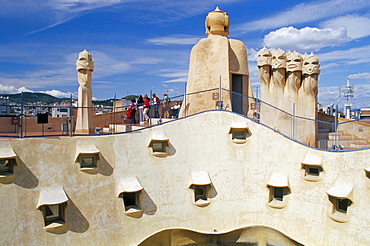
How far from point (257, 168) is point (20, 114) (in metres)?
9.27

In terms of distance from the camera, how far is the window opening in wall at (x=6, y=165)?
9.58 metres

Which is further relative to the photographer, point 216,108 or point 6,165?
point 216,108

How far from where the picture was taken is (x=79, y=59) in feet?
43.8

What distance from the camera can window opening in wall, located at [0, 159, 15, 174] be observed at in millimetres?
9584

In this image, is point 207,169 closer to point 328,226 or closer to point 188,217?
point 188,217

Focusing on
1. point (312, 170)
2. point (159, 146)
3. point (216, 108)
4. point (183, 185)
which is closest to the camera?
point (312, 170)

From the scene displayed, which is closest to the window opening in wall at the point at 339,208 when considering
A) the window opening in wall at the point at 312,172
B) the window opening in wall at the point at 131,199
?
the window opening in wall at the point at 312,172

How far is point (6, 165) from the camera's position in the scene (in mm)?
9695

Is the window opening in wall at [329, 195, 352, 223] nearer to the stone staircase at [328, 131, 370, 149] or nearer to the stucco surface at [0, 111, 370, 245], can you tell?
the stucco surface at [0, 111, 370, 245]

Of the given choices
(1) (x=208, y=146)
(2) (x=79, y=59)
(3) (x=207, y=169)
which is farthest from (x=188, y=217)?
(2) (x=79, y=59)

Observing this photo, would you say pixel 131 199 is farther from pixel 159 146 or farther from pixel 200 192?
pixel 200 192

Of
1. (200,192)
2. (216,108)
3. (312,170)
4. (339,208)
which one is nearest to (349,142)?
(312,170)

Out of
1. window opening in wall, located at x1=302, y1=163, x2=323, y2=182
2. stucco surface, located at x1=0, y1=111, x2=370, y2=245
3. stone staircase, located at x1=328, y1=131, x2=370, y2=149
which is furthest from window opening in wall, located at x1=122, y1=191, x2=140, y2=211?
stone staircase, located at x1=328, y1=131, x2=370, y2=149

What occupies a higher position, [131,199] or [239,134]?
[239,134]
